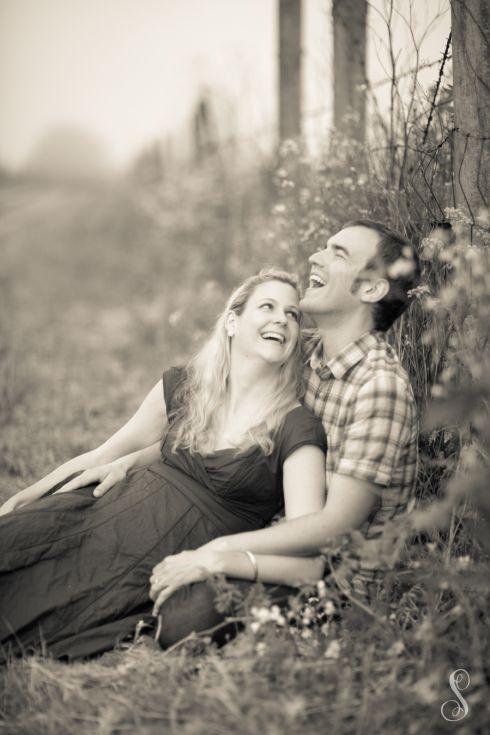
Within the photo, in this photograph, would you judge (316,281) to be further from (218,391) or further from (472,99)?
(472,99)

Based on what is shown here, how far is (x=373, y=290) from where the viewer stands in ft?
9.34

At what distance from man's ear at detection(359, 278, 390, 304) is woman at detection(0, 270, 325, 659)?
12.0 inches

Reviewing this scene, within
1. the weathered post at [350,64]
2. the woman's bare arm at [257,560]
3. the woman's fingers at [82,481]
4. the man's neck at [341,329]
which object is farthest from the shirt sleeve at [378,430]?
the weathered post at [350,64]

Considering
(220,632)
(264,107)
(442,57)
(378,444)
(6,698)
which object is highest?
(264,107)

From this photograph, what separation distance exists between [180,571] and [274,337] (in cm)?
97

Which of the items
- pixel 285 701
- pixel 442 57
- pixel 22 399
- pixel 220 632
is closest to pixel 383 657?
pixel 285 701

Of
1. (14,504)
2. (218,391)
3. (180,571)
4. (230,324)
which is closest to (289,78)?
(230,324)

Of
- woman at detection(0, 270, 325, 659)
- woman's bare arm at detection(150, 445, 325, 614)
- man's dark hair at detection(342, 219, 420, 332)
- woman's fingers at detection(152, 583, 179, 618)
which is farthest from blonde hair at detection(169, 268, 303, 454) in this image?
woman's fingers at detection(152, 583, 179, 618)

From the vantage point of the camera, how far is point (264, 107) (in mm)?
7656

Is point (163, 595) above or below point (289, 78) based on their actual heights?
below

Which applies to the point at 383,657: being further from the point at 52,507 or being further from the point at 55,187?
the point at 55,187

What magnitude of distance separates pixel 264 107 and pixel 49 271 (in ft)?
22.1

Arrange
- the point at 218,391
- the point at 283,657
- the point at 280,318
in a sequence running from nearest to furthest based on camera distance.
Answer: the point at 283,657, the point at 280,318, the point at 218,391

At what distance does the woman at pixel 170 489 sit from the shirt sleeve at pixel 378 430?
0.15m
